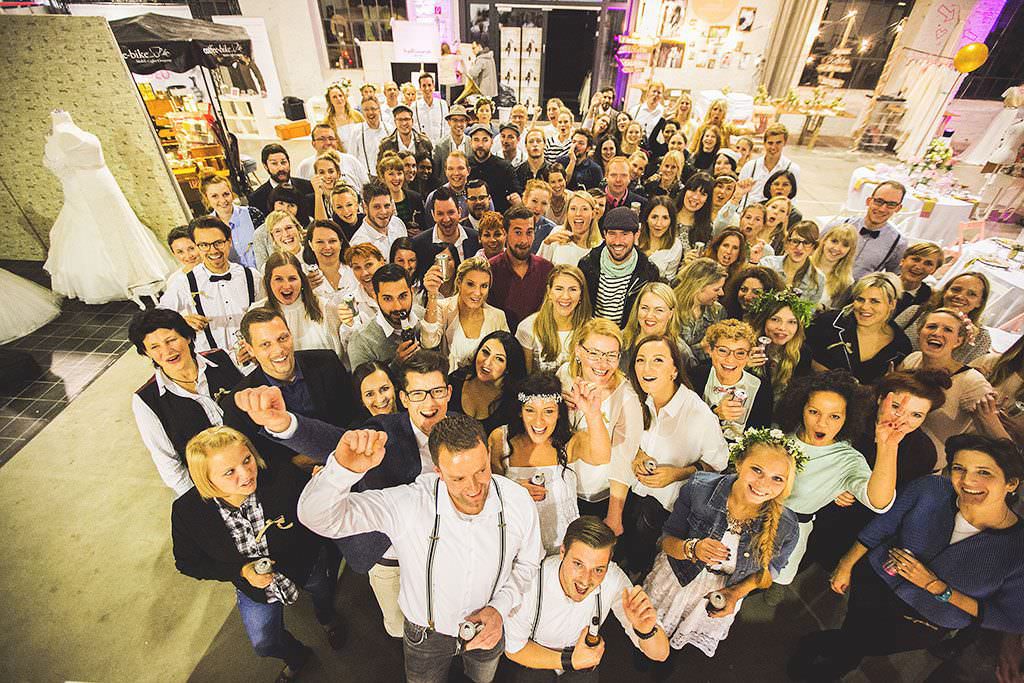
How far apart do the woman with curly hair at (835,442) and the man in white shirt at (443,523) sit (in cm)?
150

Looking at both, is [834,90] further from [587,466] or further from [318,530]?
[318,530]

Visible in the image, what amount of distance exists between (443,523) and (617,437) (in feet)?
3.50

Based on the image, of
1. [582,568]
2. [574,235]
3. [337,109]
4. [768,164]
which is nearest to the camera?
[582,568]

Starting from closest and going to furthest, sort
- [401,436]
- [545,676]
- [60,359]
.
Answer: [401,436]
[545,676]
[60,359]

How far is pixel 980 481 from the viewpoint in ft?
6.62

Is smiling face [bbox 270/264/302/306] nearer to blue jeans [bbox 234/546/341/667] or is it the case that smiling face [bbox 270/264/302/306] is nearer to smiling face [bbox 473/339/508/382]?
smiling face [bbox 473/339/508/382]

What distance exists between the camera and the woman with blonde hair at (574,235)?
3.89m

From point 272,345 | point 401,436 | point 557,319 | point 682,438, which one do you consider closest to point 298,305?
point 272,345

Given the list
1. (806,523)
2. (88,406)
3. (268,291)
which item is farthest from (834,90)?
(88,406)

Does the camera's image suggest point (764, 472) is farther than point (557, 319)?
No

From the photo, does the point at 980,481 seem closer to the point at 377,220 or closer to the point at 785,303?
the point at 785,303

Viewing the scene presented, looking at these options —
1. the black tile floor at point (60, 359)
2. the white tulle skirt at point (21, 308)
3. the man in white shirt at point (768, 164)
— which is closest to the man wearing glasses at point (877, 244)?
the man in white shirt at point (768, 164)

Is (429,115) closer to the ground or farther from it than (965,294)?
farther from it

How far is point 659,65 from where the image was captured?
43.8ft
